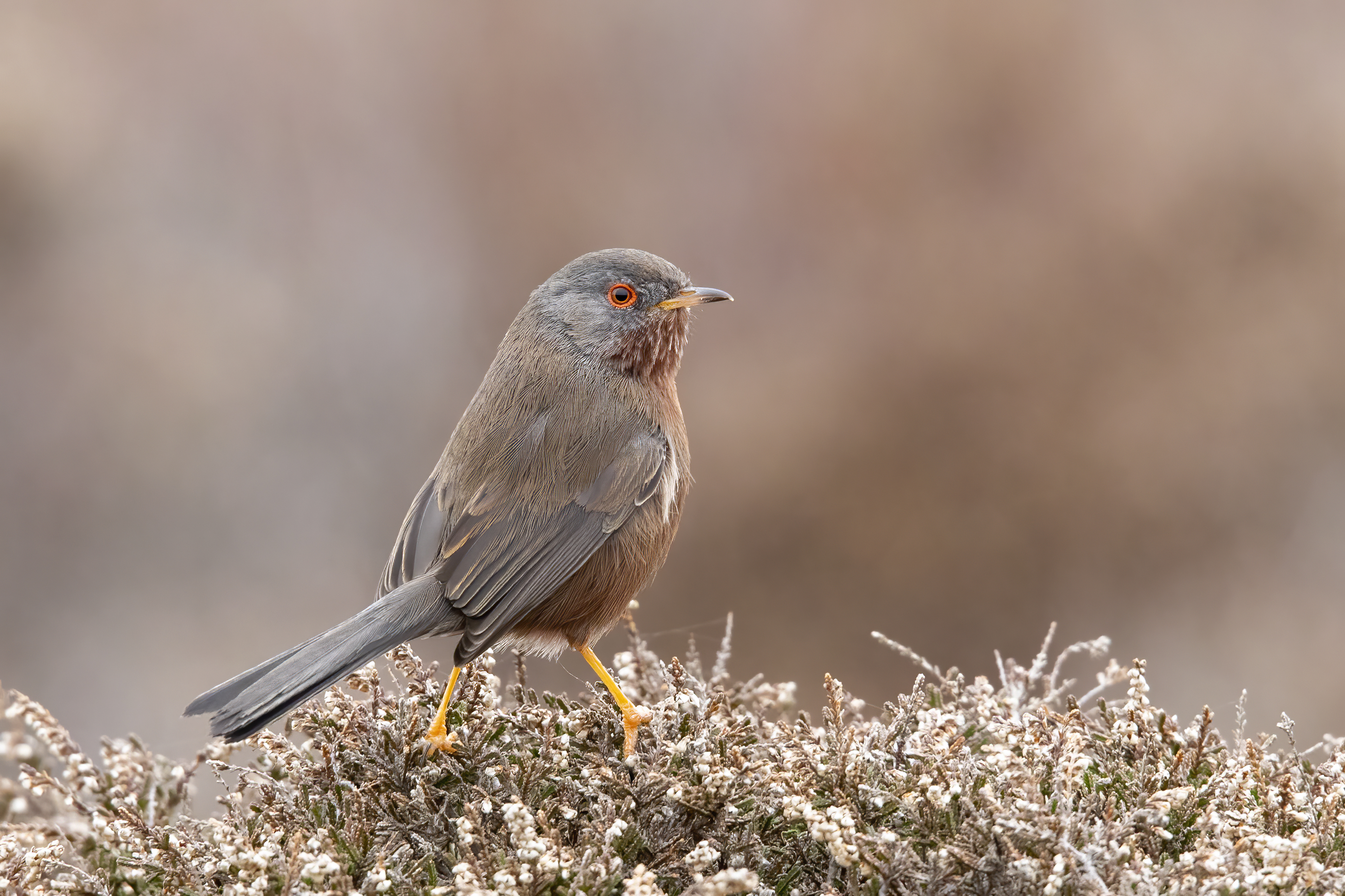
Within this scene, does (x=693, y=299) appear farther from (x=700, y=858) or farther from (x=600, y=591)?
(x=700, y=858)

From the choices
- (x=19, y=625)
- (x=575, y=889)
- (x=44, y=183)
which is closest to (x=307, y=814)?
(x=575, y=889)

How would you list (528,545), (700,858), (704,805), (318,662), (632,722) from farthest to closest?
1. (528,545)
2. (632,722)
3. (318,662)
4. (704,805)
5. (700,858)

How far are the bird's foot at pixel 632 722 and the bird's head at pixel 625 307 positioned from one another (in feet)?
4.89

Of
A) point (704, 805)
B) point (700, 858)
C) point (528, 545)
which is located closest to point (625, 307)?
point (528, 545)

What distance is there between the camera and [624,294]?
4.28m

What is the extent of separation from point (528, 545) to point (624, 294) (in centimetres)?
120

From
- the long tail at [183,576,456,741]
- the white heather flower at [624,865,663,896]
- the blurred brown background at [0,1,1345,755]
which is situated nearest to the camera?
the white heather flower at [624,865,663,896]

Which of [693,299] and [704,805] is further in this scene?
[693,299]

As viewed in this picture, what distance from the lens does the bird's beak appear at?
4270 mm

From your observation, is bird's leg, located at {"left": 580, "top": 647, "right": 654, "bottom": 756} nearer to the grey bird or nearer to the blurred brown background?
the grey bird

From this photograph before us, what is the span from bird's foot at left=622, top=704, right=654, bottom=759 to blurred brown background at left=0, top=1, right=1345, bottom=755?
13.2 ft

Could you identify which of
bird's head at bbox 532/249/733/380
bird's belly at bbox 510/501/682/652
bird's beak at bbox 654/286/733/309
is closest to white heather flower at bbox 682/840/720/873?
bird's belly at bbox 510/501/682/652

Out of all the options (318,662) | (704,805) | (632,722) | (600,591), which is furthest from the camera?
(600,591)

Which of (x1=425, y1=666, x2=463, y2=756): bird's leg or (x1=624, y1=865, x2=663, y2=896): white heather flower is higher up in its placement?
(x1=425, y1=666, x2=463, y2=756): bird's leg
